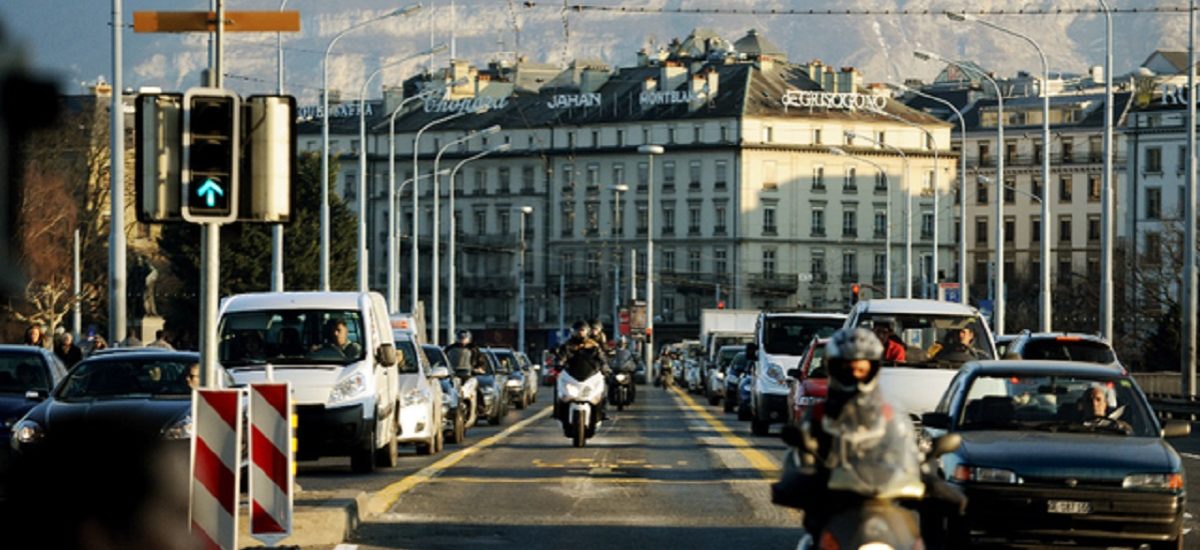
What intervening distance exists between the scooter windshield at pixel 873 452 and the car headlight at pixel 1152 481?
561 centimetres

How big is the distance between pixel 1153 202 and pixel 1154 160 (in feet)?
8.41

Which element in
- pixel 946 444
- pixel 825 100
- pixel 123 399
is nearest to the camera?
pixel 946 444

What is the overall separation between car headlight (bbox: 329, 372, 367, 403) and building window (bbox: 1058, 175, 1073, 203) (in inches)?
5677

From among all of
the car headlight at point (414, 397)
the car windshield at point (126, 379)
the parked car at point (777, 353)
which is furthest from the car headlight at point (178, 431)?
the parked car at point (777, 353)

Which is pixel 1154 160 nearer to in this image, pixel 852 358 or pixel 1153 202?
pixel 1153 202

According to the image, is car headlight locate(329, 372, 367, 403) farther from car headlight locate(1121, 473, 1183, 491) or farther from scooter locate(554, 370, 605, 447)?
car headlight locate(1121, 473, 1183, 491)

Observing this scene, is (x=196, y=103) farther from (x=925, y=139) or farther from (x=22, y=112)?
(x=925, y=139)

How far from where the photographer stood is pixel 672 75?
156875 millimetres

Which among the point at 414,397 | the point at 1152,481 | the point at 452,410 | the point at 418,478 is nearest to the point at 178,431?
the point at 418,478

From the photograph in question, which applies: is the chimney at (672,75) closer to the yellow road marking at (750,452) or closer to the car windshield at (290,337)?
the yellow road marking at (750,452)

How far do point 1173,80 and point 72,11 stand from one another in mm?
159050

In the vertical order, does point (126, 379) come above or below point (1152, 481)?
above

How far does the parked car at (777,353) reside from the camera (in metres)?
37.6

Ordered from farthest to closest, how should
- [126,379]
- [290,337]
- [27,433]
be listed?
[290,337] → [126,379] → [27,433]
